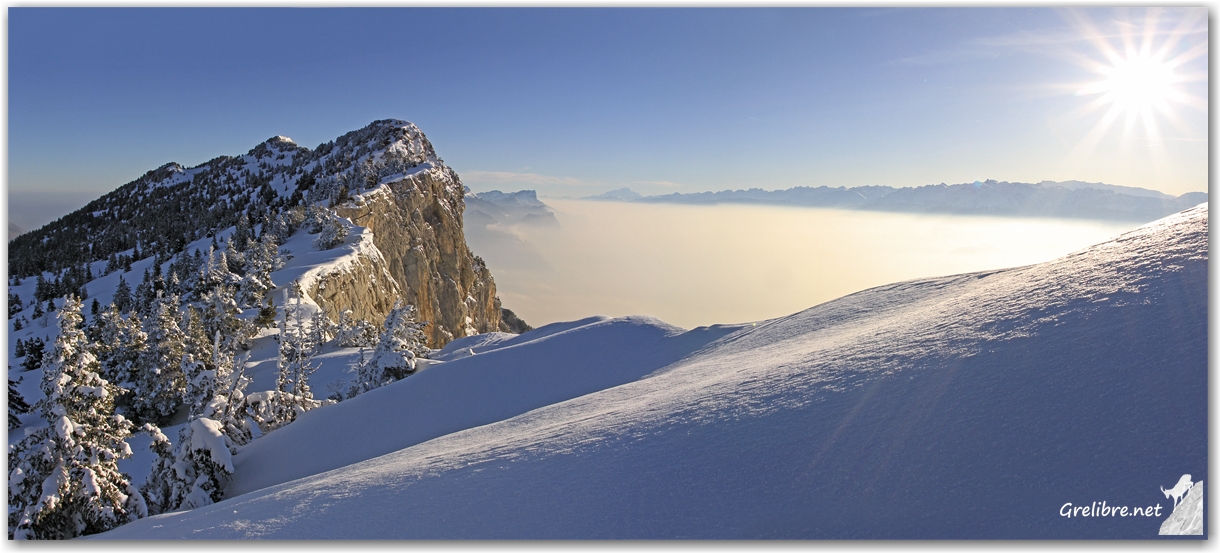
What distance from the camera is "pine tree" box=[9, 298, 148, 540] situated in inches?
311

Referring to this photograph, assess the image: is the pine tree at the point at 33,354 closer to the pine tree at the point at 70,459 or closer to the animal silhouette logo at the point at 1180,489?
the pine tree at the point at 70,459

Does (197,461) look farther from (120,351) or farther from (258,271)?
(258,271)

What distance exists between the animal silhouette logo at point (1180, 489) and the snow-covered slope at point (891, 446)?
0.23 feet

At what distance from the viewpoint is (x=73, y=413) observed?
345 inches

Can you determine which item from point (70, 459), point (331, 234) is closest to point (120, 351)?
point (70, 459)

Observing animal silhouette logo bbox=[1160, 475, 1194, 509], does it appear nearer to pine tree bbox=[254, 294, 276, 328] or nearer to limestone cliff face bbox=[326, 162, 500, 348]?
pine tree bbox=[254, 294, 276, 328]

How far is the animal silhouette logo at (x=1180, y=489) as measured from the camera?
4.29 m

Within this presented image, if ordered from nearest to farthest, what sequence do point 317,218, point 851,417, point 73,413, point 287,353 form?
point 851,417 < point 73,413 < point 287,353 < point 317,218

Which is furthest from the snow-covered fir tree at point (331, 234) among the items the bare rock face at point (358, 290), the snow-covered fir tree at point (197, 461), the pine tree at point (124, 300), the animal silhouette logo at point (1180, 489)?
the animal silhouette logo at point (1180, 489)

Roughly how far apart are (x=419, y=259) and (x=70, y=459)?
137 feet

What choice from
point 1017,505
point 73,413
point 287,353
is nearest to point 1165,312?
point 1017,505

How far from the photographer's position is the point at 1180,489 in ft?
14.2

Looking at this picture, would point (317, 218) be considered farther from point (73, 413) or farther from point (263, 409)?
point (73, 413)

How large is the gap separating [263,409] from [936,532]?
1297 centimetres
